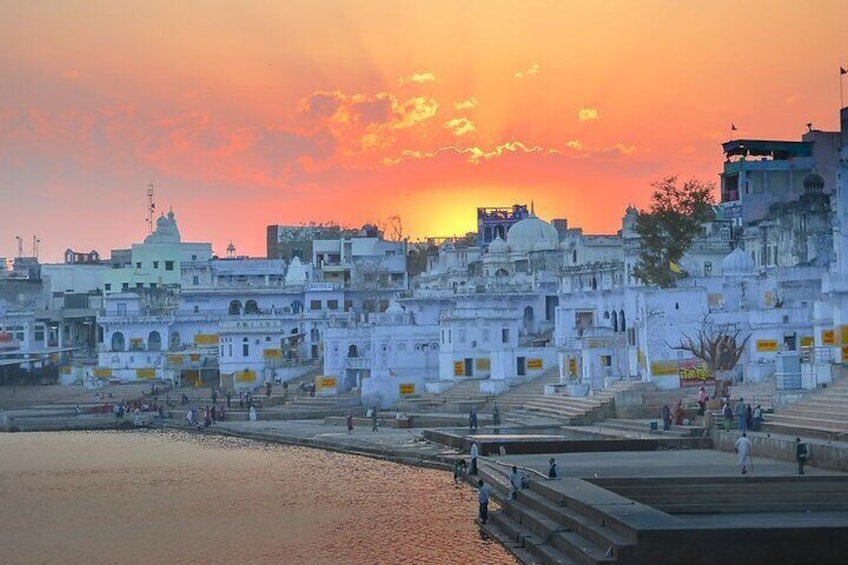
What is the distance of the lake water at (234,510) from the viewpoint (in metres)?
31.2

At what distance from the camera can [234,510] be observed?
38406 millimetres

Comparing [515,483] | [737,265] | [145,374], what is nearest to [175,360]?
[145,374]

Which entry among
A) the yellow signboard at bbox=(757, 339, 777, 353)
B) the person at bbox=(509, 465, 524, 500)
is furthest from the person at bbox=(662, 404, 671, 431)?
the yellow signboard at bbox=(757, 339, 777, 353)

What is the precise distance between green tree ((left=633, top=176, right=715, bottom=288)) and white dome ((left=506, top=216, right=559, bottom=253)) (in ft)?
56.5

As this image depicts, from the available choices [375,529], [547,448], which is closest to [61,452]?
[547,448]

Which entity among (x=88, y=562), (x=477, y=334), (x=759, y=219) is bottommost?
(x=88, y=562)

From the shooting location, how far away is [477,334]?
67188 millimetres

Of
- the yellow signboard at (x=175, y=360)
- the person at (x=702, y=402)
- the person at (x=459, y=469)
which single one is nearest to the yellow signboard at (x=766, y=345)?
the person at (x=702, y=402)

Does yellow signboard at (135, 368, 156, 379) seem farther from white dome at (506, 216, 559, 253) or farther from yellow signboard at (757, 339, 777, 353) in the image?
yellow signboard at (757, 339, 777, 353)

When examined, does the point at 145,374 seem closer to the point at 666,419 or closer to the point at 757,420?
the point at 666,419

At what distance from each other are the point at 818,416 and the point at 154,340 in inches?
2495

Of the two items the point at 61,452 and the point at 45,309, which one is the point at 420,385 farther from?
the point at 45,309

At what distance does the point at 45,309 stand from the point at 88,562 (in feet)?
256

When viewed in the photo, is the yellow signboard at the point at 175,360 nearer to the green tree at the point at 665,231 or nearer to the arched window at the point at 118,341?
the arched window at the point at 118,341
